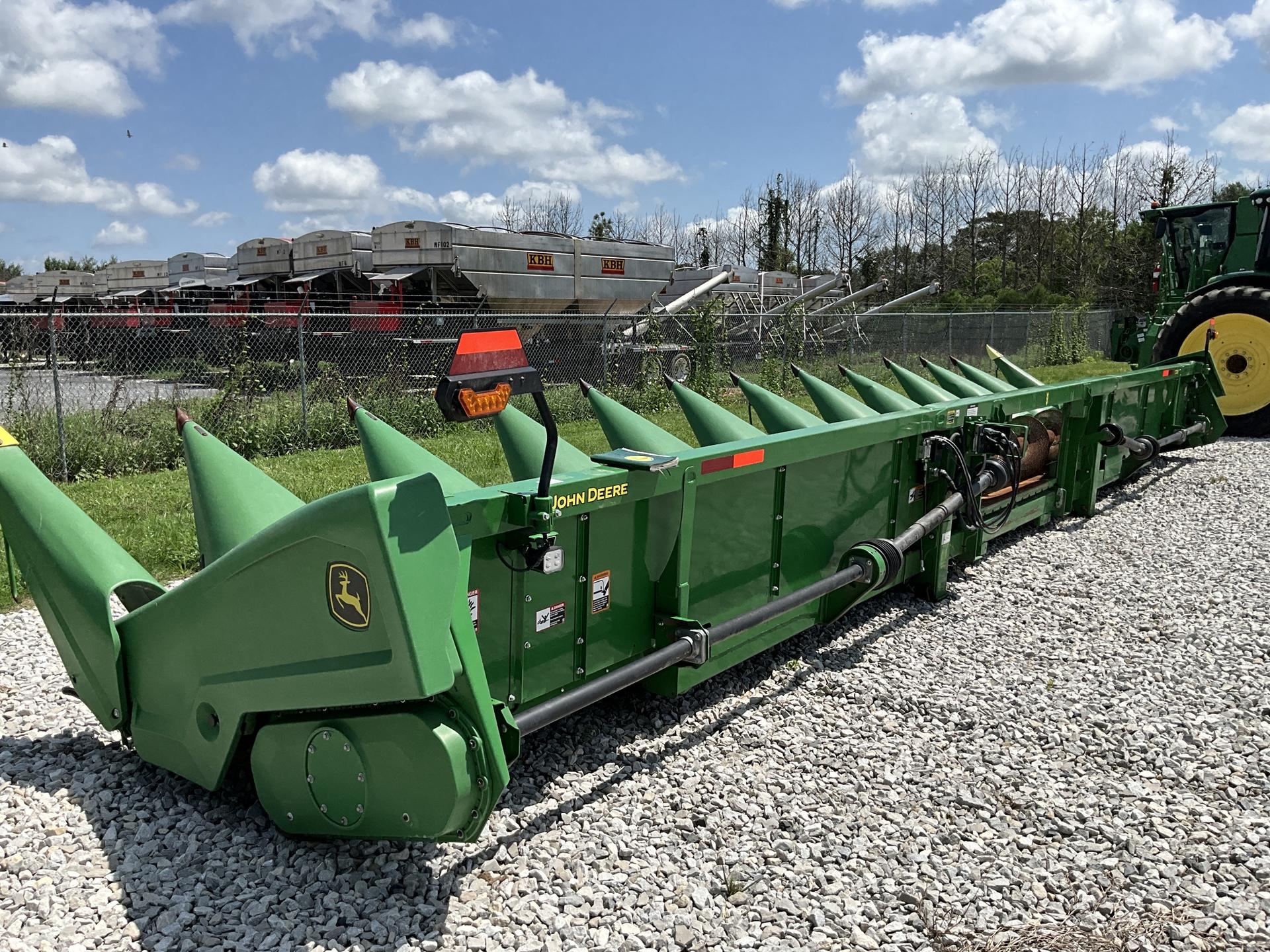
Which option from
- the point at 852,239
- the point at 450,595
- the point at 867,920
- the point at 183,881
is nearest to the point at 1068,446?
the point at 867,920

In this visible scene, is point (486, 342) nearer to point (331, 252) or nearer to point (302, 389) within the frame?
point (302, 389)

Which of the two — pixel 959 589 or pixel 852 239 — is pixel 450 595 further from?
pixel 852 239

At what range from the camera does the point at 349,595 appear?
2.50 metres

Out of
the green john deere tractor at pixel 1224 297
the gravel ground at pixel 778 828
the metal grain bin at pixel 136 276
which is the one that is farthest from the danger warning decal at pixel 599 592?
the metal grain bin at pixel 136 276

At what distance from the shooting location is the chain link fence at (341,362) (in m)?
9.97

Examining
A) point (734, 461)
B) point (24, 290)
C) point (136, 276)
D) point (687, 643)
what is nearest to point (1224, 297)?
point (734, 461)

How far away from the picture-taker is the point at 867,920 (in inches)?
110

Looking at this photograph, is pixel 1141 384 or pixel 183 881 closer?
pixel 183 881

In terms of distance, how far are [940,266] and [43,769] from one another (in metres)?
45.1

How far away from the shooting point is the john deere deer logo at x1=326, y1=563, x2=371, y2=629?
2459 millimetres

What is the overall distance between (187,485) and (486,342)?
7.27 metres

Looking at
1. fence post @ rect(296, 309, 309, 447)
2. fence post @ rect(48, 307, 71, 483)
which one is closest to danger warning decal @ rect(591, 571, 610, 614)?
fence post @ rect(48, 307, 71, 483)

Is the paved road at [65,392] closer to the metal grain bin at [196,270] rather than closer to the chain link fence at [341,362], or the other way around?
the chain link fence at [341,362]

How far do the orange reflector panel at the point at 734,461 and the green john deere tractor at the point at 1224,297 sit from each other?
9.56 metres
